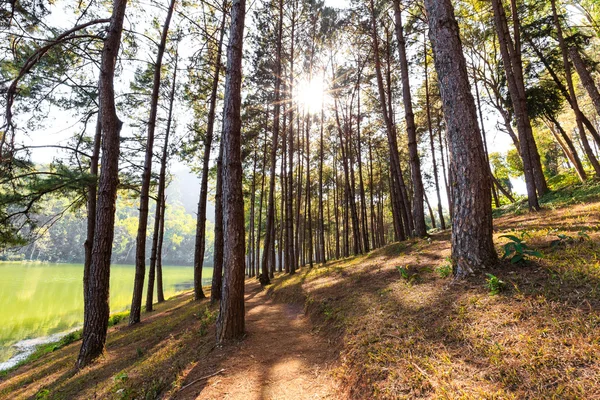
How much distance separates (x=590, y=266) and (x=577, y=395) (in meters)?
2.16

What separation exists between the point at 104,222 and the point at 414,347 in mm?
6380

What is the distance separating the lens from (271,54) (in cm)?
1248

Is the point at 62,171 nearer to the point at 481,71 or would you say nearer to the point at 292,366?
the point at 292,366

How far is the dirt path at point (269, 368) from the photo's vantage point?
3195mm

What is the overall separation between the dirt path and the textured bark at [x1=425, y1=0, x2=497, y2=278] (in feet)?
8.63

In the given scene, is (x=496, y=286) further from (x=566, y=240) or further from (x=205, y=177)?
(x=205, y=177)

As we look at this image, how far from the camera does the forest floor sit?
2.13 meters

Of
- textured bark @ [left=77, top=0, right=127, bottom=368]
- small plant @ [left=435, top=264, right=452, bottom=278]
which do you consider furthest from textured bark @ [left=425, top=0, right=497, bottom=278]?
textured bark @ [left=77, top=0, right=127, bottom=368]

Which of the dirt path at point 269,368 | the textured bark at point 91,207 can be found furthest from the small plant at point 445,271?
the textured bark at point 91,207

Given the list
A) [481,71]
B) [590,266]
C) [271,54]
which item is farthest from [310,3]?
[590,266]

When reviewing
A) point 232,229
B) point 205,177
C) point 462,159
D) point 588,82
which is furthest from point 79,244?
point 588,82

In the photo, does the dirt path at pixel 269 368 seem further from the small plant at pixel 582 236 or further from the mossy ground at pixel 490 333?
the small plant at pixel 582 236

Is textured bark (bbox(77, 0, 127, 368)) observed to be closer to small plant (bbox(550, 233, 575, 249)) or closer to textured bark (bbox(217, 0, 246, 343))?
textured bark (bbox(217, 0, 246, 343))

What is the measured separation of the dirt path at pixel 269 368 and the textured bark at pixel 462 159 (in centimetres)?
263
